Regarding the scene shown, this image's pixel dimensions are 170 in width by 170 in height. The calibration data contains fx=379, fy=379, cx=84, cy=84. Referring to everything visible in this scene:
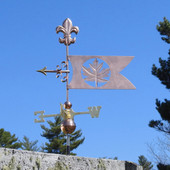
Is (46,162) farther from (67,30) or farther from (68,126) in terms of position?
(67,30)

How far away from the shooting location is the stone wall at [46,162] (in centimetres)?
325

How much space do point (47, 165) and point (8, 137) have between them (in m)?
15.9

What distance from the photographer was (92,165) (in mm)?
3820

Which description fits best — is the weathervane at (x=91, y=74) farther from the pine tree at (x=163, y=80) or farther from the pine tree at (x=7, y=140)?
the pine tree at (x=7, y=140)

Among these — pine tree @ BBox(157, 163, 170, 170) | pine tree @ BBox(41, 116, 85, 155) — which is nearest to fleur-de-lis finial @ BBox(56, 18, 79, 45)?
pine tree @ BBox(157, 163, 170, 170)

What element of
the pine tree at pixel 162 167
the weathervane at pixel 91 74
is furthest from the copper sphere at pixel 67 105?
the pine tree at pixel 162 167

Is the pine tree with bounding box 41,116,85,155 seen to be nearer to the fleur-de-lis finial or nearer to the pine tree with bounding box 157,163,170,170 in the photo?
the pine tree with bounding box 157,163,170,170

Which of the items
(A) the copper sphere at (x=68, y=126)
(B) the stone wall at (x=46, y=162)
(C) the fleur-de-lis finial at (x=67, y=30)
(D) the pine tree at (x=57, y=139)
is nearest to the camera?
(B) the stone wall at (x=46, y=162)

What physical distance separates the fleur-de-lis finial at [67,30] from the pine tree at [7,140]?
46.0ft

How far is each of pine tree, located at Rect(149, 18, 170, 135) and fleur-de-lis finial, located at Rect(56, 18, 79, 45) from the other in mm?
6037

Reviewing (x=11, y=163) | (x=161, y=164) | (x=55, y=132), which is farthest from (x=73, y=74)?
(x=55, y=132)

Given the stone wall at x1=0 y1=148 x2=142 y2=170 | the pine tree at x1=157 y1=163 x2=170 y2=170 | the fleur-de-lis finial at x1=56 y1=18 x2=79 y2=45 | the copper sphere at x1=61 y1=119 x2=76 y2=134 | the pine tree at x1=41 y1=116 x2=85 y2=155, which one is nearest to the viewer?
the stone wall at x1=0 y1=148 x2=142 y2=170

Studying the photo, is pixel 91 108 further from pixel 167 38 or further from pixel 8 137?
pixel 8 137

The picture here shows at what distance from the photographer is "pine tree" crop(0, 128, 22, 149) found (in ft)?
61.0
